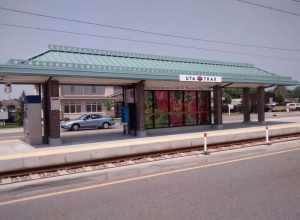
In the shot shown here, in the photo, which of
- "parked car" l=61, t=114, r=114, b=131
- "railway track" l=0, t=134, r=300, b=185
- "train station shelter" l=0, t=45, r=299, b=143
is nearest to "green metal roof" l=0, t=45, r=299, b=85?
"train station shelter" l=0, t=45, r=299, b=143

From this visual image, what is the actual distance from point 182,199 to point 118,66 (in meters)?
12.8

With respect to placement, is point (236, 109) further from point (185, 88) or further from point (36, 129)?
point (36, 129)

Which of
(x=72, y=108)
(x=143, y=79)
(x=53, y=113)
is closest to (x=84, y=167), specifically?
(x=53, y=113)

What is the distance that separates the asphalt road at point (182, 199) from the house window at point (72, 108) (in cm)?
4859

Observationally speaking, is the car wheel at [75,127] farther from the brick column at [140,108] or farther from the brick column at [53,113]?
the brick column at [53,113]

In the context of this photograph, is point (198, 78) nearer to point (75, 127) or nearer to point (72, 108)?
point (75, 127)

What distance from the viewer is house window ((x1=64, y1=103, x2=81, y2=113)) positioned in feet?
180

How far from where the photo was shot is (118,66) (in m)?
18.0

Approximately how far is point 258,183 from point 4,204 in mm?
5565

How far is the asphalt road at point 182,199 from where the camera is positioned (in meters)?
5.35

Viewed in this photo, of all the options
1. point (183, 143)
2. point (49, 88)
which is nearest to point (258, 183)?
point (183, 143)

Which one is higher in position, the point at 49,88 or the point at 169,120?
the point at 49,88

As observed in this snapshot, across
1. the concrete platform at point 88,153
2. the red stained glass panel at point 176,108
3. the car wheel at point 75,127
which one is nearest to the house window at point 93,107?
the car wheel at point 75,127

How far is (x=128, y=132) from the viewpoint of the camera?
21.0 metres
